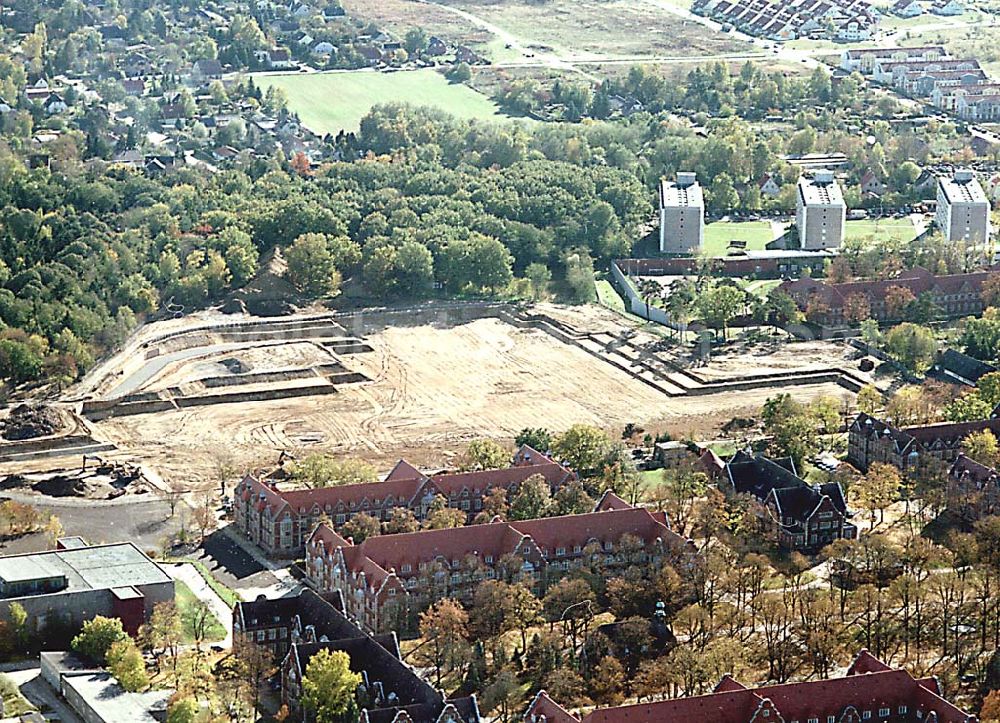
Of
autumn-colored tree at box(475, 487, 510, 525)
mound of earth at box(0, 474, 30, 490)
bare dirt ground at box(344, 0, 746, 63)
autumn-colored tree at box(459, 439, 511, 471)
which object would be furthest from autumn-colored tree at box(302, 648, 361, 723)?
bare dirt ground at box(344, 0, 746, 63)

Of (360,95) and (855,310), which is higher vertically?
(360,95)

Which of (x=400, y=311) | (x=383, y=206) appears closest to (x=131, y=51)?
(x=383, y=206)

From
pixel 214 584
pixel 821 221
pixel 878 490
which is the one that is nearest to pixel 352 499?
pixel 214 584

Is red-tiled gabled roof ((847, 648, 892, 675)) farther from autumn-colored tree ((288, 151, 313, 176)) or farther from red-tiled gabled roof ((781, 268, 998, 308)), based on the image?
autumn-colored tree ((288, 151, 313, 176))

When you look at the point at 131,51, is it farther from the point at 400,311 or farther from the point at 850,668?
the point at 850,668

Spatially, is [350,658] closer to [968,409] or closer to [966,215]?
[968,409]
